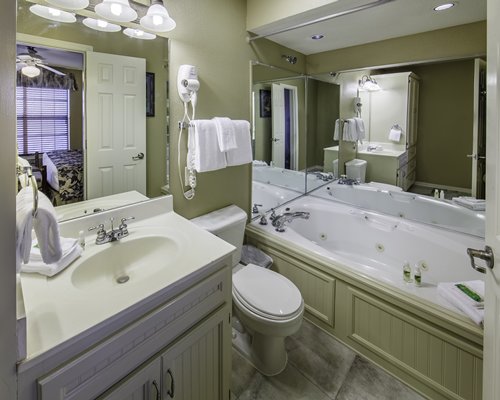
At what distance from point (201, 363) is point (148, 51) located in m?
1.58

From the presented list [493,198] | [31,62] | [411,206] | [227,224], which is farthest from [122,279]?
[411,206]

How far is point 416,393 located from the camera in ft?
5.00

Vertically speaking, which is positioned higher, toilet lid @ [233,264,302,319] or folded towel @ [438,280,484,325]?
folded towel @ [438,280,484,325]

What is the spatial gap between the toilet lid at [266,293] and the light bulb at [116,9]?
61.0 inches

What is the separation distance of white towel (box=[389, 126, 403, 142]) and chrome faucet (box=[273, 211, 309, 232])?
102 centimetres

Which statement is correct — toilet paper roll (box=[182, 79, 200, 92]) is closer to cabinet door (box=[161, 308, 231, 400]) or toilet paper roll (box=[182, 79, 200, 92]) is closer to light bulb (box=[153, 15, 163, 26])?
light bulb (box=[153, 15, 163, 26])

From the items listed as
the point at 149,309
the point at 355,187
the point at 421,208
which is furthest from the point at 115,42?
the point at 421,208

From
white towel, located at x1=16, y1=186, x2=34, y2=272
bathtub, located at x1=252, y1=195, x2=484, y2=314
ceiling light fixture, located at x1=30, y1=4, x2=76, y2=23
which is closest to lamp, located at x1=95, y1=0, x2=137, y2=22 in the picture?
ceiling light fixture, located at x1=30, y1=4, x2=76, y2=23

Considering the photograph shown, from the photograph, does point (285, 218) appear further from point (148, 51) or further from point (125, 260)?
point (148, 51)

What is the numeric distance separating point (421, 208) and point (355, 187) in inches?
24.6

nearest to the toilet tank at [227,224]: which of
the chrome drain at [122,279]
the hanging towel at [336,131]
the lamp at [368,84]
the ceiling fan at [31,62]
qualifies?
the chrome drain at [122,279]

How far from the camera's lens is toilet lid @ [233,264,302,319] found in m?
1.50

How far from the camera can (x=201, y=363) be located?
1.15 metres

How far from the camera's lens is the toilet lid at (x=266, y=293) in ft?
4.93
